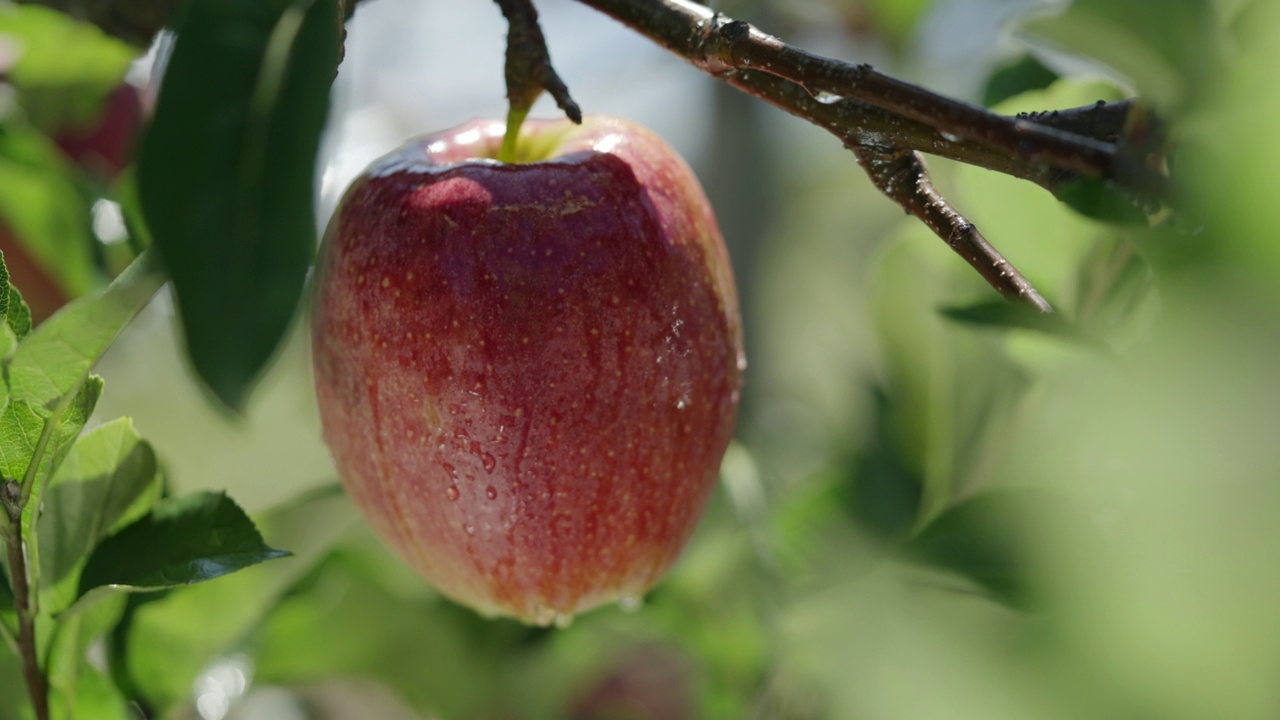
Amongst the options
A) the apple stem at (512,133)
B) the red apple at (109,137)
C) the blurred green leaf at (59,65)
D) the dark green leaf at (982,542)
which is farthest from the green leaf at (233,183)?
the red apple at (109,137)

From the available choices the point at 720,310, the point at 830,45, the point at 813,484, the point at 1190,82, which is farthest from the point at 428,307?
the point at 830,45

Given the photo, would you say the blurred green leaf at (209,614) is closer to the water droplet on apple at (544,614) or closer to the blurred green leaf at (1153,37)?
the water droplet on apple at (544,614)

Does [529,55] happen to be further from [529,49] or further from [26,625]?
[26,625]

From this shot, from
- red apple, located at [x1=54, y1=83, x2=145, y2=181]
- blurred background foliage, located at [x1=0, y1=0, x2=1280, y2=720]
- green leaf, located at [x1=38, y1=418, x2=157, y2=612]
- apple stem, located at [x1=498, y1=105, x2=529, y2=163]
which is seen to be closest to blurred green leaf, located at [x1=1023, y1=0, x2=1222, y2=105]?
blurred background foliage, located at [x1=0, y1=0, x2=1280, y2=720]

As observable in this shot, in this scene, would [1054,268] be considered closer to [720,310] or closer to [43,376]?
[720,310]

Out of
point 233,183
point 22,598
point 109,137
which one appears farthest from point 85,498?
point 109,137

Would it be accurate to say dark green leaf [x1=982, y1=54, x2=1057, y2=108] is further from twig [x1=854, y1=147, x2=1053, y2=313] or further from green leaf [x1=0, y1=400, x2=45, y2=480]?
green leaf [x1=0, y1=400, x2=45, y2=480]
